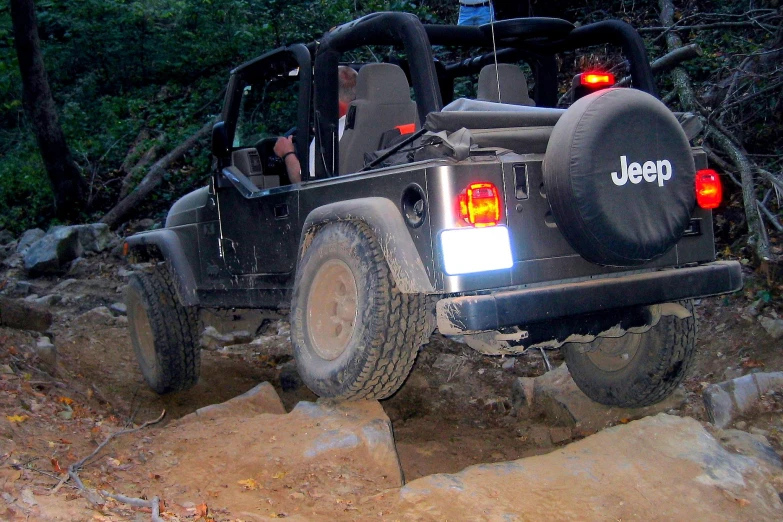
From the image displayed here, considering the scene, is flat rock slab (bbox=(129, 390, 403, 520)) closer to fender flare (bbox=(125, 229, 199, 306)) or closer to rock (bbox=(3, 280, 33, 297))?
fender flare (bbox=(125, 229, 199, 306))

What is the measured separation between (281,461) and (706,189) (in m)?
2.43

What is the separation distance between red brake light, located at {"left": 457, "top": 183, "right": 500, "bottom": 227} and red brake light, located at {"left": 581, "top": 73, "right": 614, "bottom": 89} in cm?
128

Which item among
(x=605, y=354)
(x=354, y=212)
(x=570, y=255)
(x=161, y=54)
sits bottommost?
(x=605, y=354)

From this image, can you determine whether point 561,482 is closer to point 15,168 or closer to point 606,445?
point 606,445

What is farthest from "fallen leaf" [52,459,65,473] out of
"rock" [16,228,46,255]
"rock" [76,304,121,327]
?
"rock" [16,228,46,255]

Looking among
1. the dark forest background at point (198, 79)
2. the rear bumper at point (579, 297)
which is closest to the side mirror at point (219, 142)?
the rear bumper at point (579, 297)

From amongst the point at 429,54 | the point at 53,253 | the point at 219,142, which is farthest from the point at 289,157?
the point at 53,253

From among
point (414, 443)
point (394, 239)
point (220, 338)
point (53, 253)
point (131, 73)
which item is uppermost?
point (131, 73)

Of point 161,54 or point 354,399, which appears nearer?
point 354,399

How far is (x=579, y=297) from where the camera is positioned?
313 centimetres

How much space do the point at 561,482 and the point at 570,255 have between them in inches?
38.9

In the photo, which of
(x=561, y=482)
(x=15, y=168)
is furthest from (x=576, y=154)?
(x=15, y=168)

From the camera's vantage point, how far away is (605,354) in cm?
420

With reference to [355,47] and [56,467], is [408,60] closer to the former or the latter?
[355,47]
